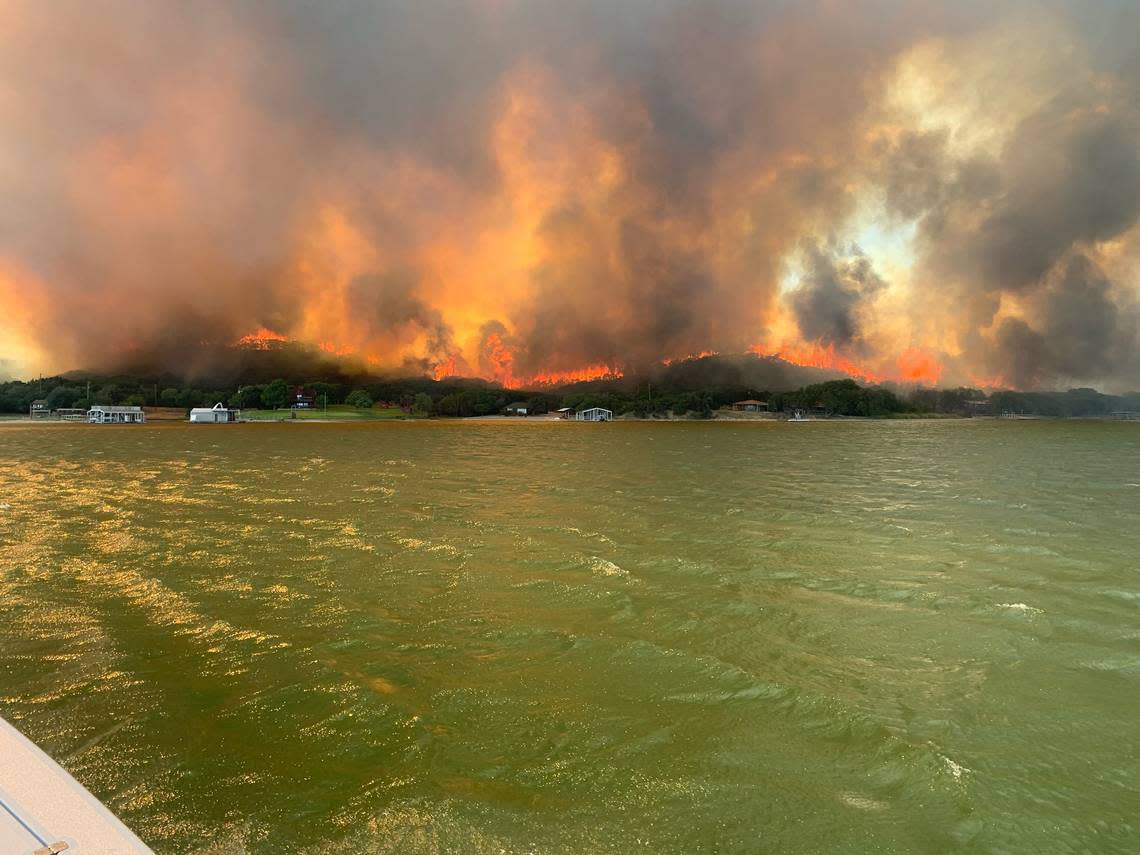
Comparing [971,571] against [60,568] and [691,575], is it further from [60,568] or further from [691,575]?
[60,568]

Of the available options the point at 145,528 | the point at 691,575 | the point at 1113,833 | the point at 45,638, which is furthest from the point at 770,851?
the point at 145,528

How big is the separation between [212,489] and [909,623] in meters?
32.6

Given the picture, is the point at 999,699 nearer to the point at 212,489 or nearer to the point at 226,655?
the point at 226,655

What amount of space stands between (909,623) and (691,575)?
503cm

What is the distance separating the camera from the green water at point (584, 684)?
6.02 m

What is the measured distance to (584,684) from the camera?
908 centimetres

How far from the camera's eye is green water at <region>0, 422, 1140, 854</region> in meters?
6.02

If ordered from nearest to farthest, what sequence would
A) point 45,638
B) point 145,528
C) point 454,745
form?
point 454,745 < point 45,638 < point 145,528

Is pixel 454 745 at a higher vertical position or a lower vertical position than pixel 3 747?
lower

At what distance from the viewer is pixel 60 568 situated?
51.3 ft

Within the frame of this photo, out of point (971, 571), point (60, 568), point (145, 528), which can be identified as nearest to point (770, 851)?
point (971, 571)

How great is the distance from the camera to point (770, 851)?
5.56m

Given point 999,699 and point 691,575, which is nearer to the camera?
point 999,699

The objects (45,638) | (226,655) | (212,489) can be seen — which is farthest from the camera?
(212,489)
